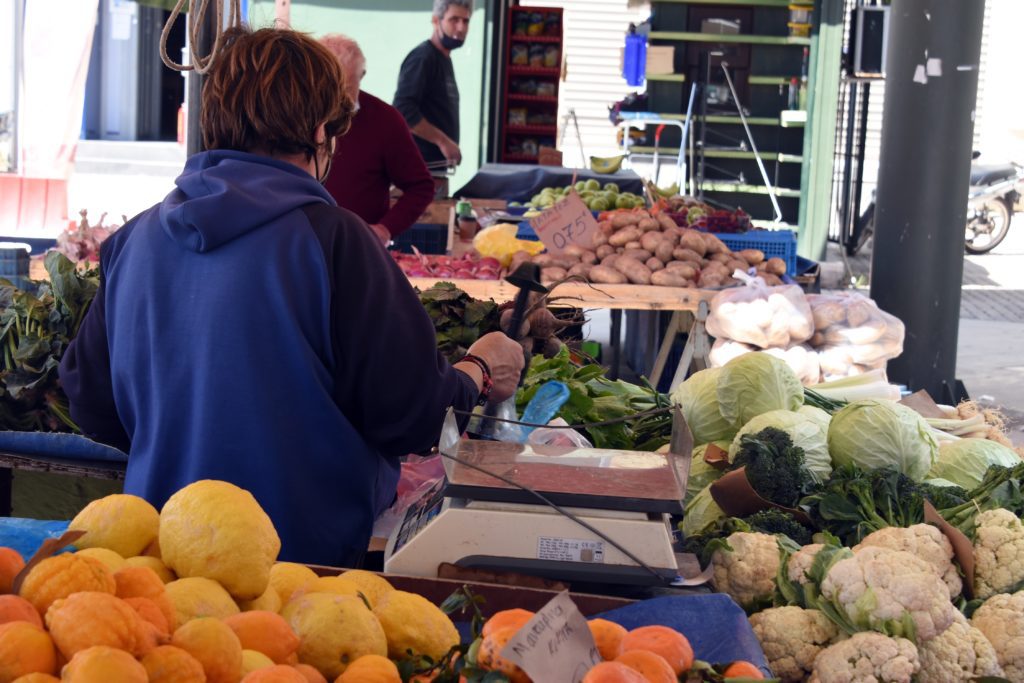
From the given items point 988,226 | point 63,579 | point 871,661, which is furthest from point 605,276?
point 988,226

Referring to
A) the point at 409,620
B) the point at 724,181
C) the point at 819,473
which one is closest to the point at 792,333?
the point at 819,473

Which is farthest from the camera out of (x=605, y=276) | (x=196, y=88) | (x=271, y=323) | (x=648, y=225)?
(x=648, y=225)

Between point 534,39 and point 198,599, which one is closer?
point 198,599

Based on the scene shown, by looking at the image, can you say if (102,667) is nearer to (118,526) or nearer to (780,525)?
(118,526)

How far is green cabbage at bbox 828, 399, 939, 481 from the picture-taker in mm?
2572

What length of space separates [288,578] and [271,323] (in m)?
0.58

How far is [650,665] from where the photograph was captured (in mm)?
1338

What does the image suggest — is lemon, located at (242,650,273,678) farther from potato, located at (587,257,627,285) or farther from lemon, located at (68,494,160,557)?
potato, located at (587,257,627,285)

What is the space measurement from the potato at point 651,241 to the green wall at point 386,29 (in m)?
6.39

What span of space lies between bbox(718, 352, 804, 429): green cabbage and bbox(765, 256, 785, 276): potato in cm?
289

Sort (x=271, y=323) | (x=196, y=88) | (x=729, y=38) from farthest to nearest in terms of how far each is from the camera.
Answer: (x=729, y=38), (x=196, y=88), (x=271, y=323)

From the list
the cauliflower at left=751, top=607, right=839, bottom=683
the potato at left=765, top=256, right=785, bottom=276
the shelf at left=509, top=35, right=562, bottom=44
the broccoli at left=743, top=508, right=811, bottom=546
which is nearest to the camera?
the cauliflower at left=751, top=607, right=839, bottom=683

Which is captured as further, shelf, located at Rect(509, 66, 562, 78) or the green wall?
shelf, located at Rect(509, 66, 562, 78)

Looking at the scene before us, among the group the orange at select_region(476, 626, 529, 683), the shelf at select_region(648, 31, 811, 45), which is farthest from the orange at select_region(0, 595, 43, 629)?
the shelf at select_region(648, 31, 811, 45)
